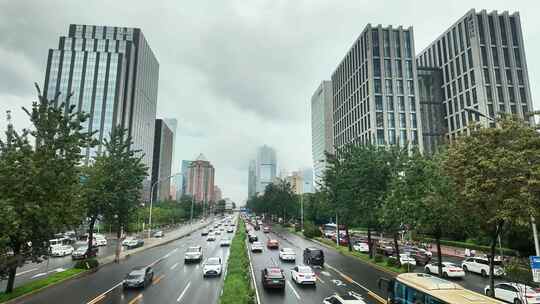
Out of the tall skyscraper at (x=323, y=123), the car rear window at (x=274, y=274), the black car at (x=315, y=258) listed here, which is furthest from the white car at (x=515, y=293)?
the tall skyscraper at (x=323, y=123)

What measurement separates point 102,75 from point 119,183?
124 m

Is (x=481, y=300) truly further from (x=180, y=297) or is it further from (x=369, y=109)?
(x=369, y=109)

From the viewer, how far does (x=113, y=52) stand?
472ft

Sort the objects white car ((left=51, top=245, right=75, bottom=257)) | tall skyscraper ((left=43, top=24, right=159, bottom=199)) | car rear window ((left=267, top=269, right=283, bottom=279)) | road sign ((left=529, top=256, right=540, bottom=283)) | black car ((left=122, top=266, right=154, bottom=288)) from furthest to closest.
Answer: tall skyscraper ((left=43, top=24, right=159, bottom=199))
white car ((left=51, top=245, right=75, bottom=257))
black car ((left=122, top=266, right=154, bottom=288))
car rear window ((left=267, top=269, right=283, bottom=279))
road sign ((left=529, top=256, right=540, bottom=283))

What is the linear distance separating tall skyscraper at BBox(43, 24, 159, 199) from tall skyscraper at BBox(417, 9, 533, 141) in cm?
11795

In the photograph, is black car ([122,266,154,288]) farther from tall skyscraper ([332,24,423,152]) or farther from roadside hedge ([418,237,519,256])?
tall skyscraper ([332,24,423,152])

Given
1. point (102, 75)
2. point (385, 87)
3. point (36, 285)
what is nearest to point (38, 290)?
point (36, 285)

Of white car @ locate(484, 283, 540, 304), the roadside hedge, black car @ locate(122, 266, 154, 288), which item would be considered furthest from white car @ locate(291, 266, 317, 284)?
the roadside hedge

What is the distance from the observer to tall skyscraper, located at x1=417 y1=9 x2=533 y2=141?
91.8 meters

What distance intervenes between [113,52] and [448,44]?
433 ft

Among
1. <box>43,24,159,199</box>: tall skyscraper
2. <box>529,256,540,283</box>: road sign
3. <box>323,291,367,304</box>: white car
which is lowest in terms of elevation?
<box>323,291,367,304</box>: white car

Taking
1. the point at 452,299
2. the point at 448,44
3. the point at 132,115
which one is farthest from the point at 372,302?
the point at 132,115

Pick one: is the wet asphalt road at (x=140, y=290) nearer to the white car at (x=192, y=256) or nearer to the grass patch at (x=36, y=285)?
the grass patch at (x=36, y=285)

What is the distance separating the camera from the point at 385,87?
101 metres
